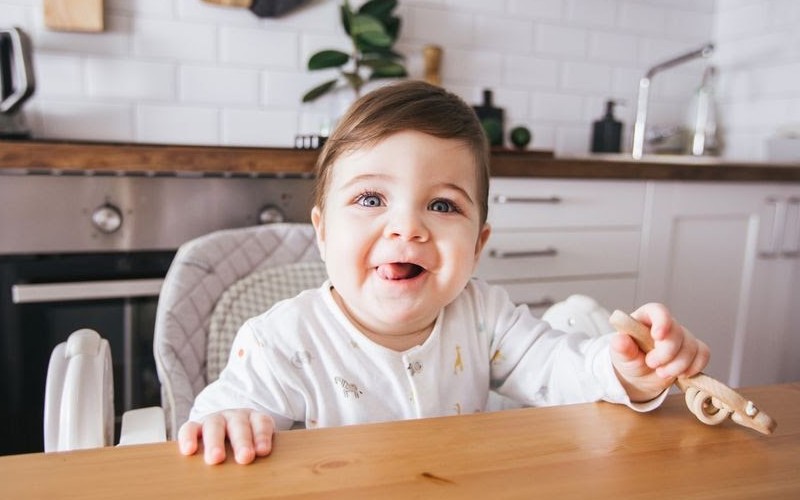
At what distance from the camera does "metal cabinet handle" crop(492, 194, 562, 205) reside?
172 centimetres

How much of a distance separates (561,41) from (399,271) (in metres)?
2.04

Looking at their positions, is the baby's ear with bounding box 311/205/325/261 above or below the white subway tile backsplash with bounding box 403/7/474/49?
below

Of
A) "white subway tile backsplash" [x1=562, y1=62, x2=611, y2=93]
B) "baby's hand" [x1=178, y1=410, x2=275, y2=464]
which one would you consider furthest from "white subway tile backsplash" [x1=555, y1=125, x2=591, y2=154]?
"baby's hand" [x1=178, y1=410, x2=275, y2=464]

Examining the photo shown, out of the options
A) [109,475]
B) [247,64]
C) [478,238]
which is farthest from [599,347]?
[247,64]

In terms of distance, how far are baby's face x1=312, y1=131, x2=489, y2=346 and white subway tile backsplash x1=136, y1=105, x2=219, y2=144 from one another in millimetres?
1425

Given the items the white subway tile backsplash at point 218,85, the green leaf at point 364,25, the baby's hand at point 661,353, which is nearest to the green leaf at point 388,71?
the green leaf at point 364,25

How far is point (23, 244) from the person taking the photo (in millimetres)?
1412

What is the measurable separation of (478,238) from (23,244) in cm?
109

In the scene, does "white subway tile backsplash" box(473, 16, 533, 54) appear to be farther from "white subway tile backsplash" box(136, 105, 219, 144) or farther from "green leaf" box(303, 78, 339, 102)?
"white subway tile backsplash" box(136, 105, 219, 144)

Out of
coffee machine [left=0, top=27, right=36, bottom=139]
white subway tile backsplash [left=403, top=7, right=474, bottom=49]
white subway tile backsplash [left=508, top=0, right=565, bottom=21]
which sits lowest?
coffee machine [left=0, top=27, right=36, bottom=139]

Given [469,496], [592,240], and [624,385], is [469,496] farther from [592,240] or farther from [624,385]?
[592,240]

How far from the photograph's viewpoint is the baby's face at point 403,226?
0.69 meters

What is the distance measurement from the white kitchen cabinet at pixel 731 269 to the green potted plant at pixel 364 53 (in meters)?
0.92

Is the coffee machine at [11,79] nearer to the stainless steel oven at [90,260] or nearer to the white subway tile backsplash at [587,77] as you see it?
the stainless steel oven at [90,260]
